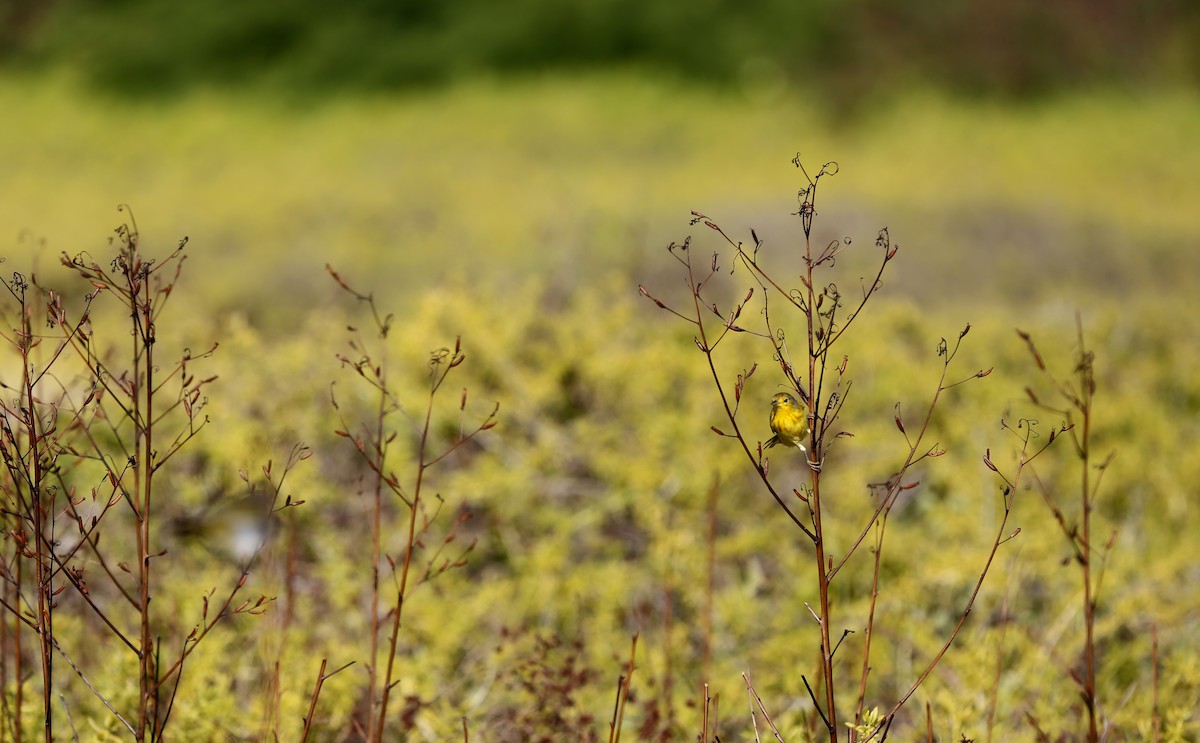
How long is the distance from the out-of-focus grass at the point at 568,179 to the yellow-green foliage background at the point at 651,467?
62 millimetres

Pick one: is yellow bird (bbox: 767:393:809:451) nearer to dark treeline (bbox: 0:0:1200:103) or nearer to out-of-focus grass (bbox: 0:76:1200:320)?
out-of-focus grass (bbox: 0:76:1200:320)

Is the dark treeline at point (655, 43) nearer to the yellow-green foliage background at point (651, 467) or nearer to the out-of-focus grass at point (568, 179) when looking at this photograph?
the out-of-focus grass at point (568, 179)

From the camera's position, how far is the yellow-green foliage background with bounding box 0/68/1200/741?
1.80 m

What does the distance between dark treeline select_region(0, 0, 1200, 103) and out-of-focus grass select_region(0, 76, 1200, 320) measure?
0.44 metres

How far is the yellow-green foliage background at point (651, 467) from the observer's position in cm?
180

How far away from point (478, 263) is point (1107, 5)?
950 centimetres

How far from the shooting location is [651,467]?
252 centimetres

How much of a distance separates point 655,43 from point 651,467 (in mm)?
9208

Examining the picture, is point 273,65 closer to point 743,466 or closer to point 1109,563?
point 743,466

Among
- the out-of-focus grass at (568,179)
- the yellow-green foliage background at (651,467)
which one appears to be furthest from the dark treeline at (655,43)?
the yellow-green foliage background at (651,467)

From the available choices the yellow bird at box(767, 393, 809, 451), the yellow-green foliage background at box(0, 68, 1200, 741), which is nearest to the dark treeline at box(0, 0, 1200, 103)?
the yellow-green foliage background at box(0, 68, 1200, 741)

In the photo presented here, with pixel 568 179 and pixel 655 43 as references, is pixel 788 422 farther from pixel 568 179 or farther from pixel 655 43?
pixel 655 43

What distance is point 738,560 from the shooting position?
2461mm

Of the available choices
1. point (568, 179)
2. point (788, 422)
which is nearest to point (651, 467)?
point (788, 422)
